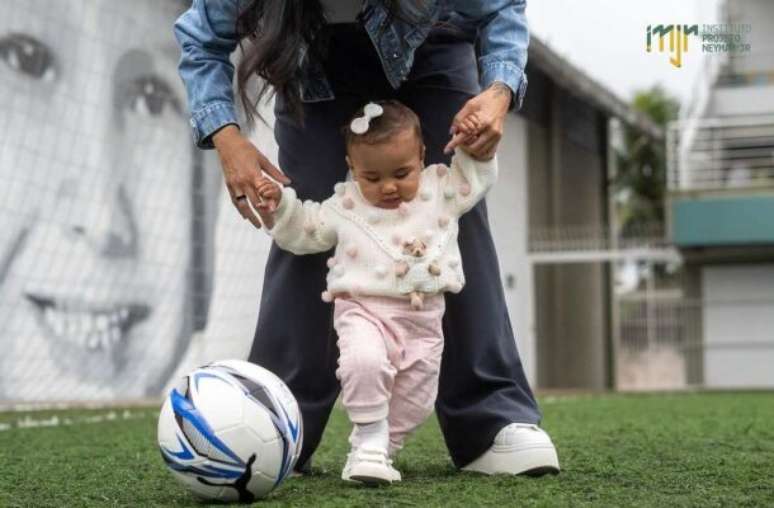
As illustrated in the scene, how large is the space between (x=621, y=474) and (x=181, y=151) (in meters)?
7.68

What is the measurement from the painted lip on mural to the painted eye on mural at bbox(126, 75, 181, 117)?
1.52m

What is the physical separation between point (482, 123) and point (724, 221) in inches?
607

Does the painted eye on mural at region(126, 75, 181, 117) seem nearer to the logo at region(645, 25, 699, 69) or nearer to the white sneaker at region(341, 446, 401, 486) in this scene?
the logo at region(645, 25, 699, 69)

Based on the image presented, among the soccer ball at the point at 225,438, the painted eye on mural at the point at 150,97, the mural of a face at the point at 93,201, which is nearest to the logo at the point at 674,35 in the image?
the soccer ball at the point at 225,438

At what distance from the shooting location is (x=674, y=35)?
496cm

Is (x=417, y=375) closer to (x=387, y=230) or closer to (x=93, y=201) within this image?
(x=387, y=230)

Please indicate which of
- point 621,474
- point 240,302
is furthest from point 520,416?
Result: point 240,302

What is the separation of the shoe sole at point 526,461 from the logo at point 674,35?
214cm

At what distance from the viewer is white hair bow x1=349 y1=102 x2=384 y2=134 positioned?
2601mm

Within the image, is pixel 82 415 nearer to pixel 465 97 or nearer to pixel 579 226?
pixel 465 97

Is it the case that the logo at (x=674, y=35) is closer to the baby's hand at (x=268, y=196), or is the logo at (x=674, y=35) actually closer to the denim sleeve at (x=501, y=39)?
the denim sleeve at (x=501, y=39)

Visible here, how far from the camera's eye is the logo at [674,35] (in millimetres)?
4621

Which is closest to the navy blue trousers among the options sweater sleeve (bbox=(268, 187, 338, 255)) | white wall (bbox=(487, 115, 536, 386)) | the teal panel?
sweater sleeve (bbox=(268, 187, 338, 255))

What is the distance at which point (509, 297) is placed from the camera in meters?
18.3
